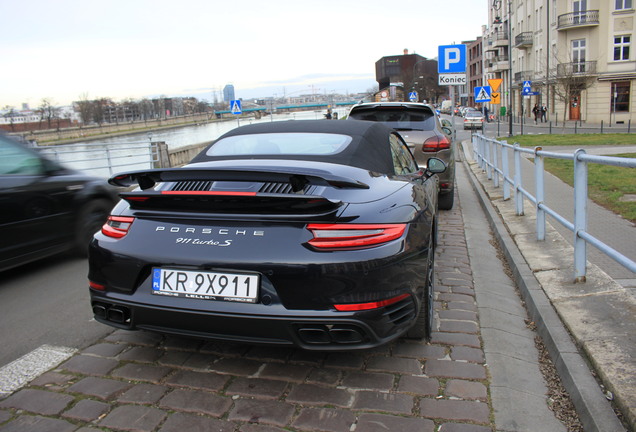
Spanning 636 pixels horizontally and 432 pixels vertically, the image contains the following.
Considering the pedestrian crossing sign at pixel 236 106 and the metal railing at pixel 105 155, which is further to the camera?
the pedestrian crossing sign at pixel 236 106

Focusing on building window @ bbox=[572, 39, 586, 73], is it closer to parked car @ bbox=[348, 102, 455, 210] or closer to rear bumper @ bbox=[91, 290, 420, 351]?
parked car @ bbox=[348, 102, 455, 210]

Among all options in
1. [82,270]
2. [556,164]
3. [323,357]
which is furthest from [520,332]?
[556,164]

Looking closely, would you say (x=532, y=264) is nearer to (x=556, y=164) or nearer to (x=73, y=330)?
(x=73, y=330)

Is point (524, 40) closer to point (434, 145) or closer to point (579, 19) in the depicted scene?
point (579, 19)

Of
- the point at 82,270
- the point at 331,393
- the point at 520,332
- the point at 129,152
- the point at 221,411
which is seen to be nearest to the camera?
the point at 221,411

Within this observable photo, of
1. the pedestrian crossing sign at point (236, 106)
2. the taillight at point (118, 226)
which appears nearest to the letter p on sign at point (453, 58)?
the taillight at point (118, 226)

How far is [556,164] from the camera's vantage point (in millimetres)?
13906

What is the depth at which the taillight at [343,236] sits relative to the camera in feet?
8.63

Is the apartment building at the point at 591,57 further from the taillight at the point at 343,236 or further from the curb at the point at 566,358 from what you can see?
the taillight at the point at 343,236

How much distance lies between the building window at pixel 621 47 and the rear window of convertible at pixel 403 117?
148 feet

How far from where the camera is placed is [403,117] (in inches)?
328

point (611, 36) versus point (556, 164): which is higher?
point (611, 36)

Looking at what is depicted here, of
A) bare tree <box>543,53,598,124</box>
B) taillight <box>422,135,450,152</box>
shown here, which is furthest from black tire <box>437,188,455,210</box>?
bare tree <box>543,53,598,124</box>

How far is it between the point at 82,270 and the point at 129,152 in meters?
13.5
